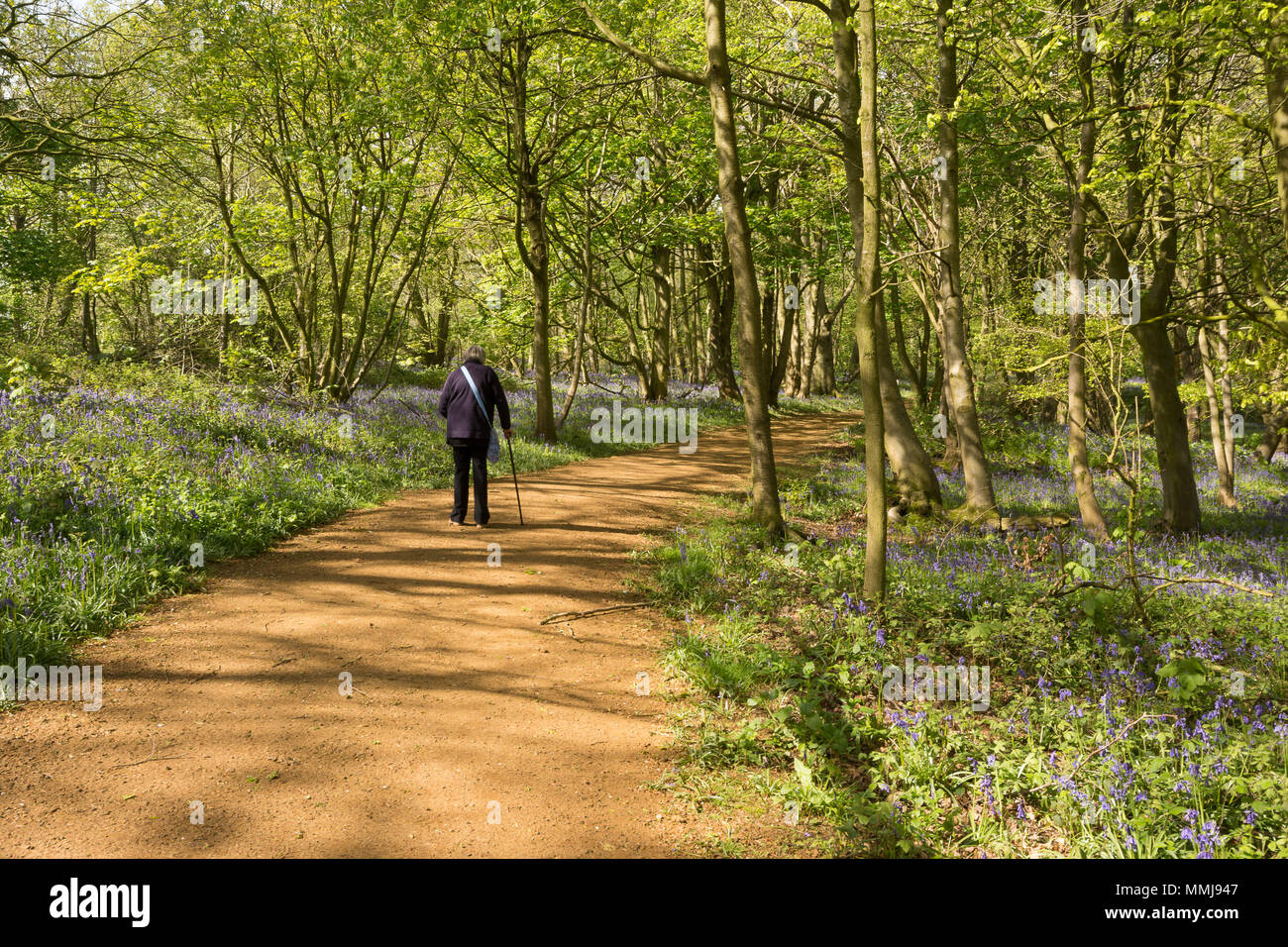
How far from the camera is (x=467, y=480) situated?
9.14 meters

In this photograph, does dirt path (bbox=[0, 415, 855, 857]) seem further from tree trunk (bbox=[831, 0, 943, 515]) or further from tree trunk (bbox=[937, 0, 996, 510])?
tree trunk (bbox=[937, 0, 996, 510])

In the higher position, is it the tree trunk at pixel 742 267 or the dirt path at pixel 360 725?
the tree trunk at pixel 742 267

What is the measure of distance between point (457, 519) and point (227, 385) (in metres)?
7.84

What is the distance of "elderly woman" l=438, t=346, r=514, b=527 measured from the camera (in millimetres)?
9039

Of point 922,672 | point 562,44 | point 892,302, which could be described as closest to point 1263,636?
point 922,672

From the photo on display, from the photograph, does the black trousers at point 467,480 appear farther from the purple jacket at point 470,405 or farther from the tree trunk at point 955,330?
the tree trunk at point 955,330

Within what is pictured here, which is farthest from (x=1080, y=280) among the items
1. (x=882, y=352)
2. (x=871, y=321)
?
(x=871, y=321)

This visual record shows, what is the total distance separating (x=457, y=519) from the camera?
364 inches

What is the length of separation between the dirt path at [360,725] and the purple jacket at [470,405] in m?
1.73

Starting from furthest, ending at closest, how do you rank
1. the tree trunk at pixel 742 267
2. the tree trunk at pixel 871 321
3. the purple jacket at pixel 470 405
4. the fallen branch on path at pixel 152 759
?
the purple jacket at pixel 470 405
the tree trunk at pixel 742 267
the tree trunk at pixel 871 321
the fallen branch on path at pixel 152 759

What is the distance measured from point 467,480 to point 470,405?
1000mm

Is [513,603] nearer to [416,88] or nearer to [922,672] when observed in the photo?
[922,672]

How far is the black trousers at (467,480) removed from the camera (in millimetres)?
9125

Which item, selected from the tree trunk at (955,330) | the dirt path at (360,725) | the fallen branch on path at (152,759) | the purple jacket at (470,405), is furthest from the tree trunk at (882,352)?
the fallen branch on path at (152,759)
